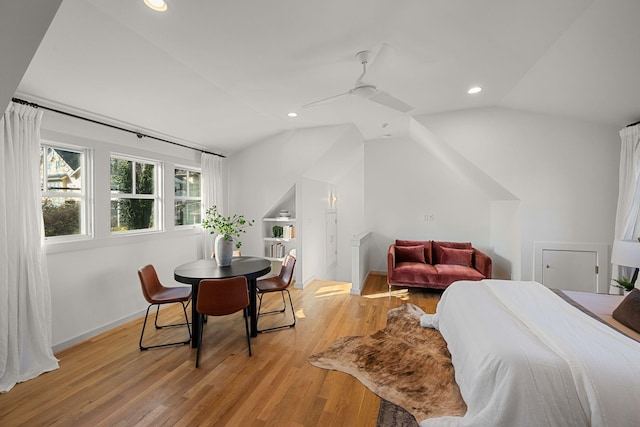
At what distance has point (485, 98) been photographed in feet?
10.6

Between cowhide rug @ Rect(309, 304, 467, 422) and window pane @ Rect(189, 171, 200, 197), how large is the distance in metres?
3.20

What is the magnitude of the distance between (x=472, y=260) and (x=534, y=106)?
2528 millimetres

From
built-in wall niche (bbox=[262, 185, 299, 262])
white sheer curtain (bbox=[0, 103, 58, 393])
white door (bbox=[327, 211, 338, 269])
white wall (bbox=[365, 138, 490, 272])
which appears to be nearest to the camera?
white sheer curtain (bbox=[0, 103, 58, 393])

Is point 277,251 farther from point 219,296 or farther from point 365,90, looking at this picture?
point 365,90

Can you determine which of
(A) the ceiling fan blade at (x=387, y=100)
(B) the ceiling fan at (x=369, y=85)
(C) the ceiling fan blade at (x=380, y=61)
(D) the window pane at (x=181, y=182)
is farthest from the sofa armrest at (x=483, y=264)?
(D) the window pane at (x=181, y=182)

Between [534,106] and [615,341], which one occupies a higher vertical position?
[534,106]

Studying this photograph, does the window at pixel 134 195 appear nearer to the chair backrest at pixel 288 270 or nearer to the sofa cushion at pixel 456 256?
the chair backrest at pixel 288 270

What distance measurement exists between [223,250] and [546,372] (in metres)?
2.78

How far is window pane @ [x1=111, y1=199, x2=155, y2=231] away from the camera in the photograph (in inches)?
130

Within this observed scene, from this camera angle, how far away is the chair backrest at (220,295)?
2383 millimetres

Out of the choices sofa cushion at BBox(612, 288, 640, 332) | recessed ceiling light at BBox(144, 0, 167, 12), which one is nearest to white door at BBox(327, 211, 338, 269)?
sofa cushion at BBox(612, 288, 640, 332)

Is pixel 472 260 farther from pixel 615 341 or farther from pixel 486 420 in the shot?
pixel 486 420

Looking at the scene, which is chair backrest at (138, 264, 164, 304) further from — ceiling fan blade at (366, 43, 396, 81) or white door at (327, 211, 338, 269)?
white door at (327, 211, 338, 269)

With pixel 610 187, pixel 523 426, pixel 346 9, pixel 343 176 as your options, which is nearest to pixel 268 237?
pixel 343 176
